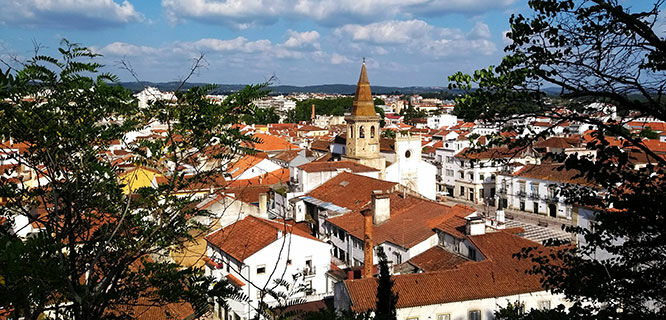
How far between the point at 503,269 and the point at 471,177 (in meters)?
35.5

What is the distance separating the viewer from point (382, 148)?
48094 millimetres

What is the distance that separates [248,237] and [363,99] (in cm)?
2557

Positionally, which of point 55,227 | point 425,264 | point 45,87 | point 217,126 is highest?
point 45,87

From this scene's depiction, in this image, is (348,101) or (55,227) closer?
(55,227)

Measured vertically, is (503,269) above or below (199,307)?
below

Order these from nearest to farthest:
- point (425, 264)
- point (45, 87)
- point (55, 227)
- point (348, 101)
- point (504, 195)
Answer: point (55, 227) < point (45, 87) < point (425, 264) < point (504, 195) < point (348, 101)

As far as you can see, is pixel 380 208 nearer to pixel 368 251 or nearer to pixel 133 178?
pixel 368 251

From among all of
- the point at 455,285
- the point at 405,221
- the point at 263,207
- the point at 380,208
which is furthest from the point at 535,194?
the point at 455,285

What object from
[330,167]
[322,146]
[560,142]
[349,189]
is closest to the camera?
[349,189]

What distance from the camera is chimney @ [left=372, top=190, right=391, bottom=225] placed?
26641 mm

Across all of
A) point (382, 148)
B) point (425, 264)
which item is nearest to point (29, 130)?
point (425, 264)

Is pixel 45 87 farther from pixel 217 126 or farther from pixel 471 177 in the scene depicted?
pixel 471 177

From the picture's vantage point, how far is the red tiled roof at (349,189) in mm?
29844

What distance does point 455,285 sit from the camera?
1702 cm
